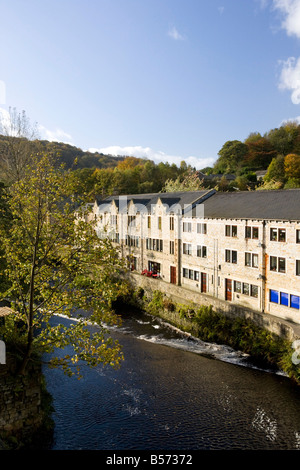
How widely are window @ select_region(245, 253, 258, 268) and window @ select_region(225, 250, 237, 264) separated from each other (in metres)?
1.50

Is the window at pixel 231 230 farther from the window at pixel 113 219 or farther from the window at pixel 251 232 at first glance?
the window at pixel 113 219

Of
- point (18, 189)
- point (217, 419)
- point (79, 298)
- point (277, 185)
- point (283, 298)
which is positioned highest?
point (277, 185)

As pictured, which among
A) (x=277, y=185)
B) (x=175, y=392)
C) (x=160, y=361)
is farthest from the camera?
(x=277, y=185)

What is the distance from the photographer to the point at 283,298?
2864 cm

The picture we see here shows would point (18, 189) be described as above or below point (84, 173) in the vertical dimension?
below

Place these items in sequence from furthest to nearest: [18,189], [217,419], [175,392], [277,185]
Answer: [277,185]
[175,392]
[217,419]
[18,189]

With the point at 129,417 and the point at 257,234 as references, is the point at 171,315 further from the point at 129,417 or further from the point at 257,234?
the point at 129,417

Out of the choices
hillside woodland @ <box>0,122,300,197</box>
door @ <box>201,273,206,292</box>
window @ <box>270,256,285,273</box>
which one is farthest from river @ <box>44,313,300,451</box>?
hillside woodland @ <box>0,122,300,197</box>

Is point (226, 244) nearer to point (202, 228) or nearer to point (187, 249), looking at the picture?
point (202, 228)

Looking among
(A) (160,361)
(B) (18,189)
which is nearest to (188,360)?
(A) (160,361)

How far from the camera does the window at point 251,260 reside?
3123 cm

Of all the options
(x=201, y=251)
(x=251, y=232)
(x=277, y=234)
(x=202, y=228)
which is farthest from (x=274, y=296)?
(x=202, y=228)
